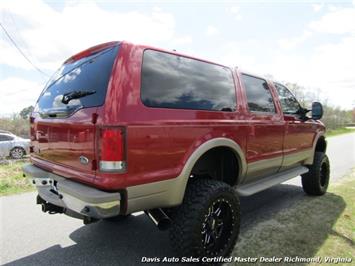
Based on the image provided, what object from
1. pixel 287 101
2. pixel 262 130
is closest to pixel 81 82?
pixel 262 130

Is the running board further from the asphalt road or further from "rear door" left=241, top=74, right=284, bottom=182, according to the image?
the asphalt road

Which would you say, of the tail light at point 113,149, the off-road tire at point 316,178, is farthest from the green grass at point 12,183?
the off-road tire at point 316,178

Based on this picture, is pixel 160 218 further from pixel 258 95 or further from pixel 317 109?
pixel 317 109

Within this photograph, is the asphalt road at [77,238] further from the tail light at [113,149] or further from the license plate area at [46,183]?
the tail light at [113,149]

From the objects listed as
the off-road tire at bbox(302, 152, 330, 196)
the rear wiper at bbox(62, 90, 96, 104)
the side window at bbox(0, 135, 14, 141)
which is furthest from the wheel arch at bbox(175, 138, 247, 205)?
the side window at bbox(0, 135, 14, 141)

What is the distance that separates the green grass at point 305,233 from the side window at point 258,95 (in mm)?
1570

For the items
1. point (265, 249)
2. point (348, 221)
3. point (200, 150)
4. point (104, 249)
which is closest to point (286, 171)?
point (348, 221)

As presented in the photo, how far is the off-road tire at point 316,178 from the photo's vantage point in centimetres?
536

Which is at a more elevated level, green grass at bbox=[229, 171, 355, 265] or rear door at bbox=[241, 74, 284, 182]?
rear door at bbox=[241, 74, 284, 182]

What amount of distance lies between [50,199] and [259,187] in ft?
8.25

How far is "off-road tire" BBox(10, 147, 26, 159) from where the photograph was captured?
45.4 ft

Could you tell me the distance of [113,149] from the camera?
2.30 meters

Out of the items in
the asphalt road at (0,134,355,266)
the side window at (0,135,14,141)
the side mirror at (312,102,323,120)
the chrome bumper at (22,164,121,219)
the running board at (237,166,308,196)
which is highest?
the side mirror at (312,102,323,120)

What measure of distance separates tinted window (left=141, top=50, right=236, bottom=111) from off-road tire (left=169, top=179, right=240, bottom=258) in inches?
33.0
